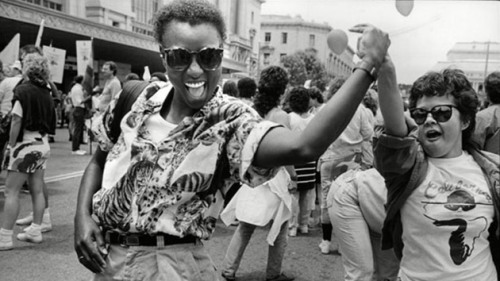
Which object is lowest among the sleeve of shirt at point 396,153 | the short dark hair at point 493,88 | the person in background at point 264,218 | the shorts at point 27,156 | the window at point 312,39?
the person in background at point 264,218

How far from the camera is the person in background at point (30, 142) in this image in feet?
16.3

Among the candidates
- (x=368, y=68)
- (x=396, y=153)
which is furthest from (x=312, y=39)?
(x=368, y=68)

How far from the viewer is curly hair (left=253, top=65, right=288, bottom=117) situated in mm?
4918

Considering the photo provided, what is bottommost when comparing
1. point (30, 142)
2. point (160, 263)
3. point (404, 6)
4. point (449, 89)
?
point (30, 142)

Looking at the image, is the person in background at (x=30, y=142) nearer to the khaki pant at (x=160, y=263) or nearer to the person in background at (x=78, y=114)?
the khaki pant at (x=160, y=263)

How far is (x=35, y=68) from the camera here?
519cm

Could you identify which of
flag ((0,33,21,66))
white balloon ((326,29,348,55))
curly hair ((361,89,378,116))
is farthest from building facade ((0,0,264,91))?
white balloon ((326,29,348,55))

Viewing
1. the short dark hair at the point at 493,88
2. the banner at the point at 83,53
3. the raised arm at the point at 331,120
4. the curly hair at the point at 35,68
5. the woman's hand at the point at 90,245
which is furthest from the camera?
the banner at the point at 83,53

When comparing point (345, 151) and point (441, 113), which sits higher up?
point (441, 113)

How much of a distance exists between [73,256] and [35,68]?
2106mm

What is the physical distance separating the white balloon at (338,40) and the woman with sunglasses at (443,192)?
401 mm

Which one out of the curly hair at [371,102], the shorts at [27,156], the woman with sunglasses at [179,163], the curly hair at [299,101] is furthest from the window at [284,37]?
the woman with sunglasses at [179,163]

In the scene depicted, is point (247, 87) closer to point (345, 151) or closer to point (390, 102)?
point (345, 151)

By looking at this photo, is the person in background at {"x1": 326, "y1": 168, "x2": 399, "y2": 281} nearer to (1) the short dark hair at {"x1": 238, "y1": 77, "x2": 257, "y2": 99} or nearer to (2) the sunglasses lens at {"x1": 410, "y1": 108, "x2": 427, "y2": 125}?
(2) the sunglasses lens at {"x1": 410, "y1": 108, "x2": 427, "y2": 125}
